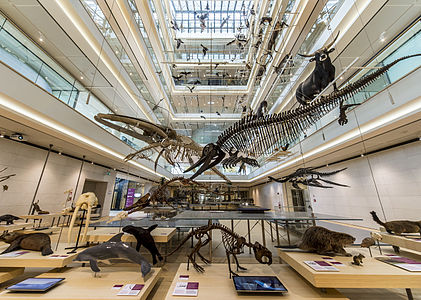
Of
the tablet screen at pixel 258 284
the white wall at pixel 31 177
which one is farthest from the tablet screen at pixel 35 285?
the white wall at pixel 31 177

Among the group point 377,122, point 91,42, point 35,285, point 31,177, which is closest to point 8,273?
point 35,285

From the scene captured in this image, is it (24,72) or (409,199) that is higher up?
(24,72)

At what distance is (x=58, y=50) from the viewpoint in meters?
6.17

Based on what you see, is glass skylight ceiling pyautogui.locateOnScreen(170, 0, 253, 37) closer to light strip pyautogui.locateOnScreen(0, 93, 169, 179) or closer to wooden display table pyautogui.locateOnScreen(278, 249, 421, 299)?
light strip pyautogui.locateOnScreen(0, 93, 169, 179)

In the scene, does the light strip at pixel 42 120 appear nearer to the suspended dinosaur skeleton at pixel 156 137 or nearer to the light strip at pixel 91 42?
the suspended dinosaur skeleton at pixel 156 137

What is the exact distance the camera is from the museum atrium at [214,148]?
2.40m

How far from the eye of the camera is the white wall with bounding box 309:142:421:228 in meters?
5.21

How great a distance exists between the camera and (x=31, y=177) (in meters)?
6.80

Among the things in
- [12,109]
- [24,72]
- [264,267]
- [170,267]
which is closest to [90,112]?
[24,72]

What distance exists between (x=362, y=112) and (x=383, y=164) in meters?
3.01

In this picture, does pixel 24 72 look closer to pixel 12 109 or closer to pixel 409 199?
pixel 12 109

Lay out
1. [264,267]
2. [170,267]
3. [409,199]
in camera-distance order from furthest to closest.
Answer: [409,199], [170,267], [264,267]

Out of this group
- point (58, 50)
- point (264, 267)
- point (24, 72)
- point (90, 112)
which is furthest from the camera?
point (90, 112)

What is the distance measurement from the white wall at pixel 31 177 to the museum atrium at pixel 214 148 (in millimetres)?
53
